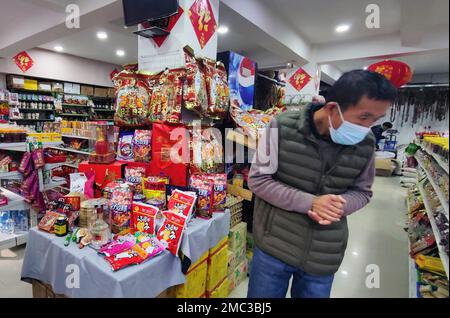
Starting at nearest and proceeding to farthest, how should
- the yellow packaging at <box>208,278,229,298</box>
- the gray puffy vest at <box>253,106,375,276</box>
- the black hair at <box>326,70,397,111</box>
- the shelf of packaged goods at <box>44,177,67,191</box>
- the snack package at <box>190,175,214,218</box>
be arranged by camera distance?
the black hair at <box>326,70,397,111</box>, the gray puffy vest at <box>253,106,375,276</box>, the snack package at <box>190,175,214,218</box>, the yellow packaging at <box>208,278,229,298</box>, the shelf of packaged goods at <box>44,177,67,191</box>

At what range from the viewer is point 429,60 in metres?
0.60

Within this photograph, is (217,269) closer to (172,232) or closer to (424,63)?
(172,232)

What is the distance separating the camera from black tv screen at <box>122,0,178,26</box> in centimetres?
181

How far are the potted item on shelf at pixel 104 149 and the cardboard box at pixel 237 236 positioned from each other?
114 cm

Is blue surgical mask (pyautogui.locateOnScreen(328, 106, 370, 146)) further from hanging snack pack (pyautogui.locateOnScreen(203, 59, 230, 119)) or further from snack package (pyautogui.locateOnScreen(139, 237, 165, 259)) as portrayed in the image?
hanging snack pack (pyautogui.locateOnScreen(203, 59, 230, 119))

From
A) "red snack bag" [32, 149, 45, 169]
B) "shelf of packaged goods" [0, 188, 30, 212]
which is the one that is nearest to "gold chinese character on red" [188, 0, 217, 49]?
"red snack bag" [32, 149, 45, 169]

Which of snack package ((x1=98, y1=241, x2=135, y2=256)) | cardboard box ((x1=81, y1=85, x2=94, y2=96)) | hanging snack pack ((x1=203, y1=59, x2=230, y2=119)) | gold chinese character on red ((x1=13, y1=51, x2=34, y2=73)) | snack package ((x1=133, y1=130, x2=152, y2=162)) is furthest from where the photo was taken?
cardboard box ((x1=81, y1=85, x2=94, y2=96))

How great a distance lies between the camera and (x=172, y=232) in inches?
52.4

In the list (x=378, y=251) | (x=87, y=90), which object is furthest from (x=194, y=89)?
(x=87, y=90)

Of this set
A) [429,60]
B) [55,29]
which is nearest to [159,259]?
[429,60]

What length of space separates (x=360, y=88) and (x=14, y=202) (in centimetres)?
329

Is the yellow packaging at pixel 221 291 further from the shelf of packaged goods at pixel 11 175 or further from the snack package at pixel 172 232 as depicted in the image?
the shelf of packaged goods at pixel 11 175

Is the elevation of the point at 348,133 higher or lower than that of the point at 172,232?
higher

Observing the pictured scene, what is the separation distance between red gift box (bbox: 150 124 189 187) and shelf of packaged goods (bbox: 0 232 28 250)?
1.79m
